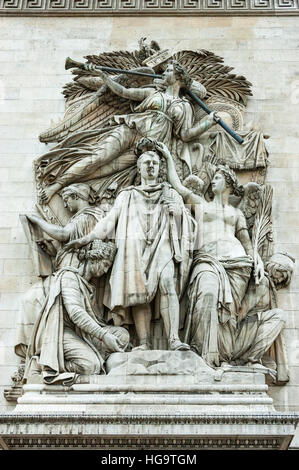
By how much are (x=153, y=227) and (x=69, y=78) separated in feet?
11.7

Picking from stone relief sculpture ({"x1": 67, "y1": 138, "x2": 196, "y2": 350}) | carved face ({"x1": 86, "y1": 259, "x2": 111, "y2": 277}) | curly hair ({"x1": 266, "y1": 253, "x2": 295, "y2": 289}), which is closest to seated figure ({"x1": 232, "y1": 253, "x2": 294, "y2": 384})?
curly hair ({"x1": 266, "y1": 253, "x2": 295, "y2": 289})

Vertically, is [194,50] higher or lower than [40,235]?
higher

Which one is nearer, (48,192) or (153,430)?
(153,430)

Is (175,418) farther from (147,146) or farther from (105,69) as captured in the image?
(105,69)

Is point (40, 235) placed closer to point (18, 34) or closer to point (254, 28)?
point (18, 34)

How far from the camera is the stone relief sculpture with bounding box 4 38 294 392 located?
11305 millimetres

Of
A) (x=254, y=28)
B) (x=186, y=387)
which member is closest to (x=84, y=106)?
(x=254, y=28)

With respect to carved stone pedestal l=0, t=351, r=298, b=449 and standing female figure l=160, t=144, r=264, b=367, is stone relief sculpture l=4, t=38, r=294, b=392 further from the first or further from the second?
carved stone pedestal l=0, t=351, r=298, b=449

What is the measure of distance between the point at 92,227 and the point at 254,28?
485cm

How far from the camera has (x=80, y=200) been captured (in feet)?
41.2

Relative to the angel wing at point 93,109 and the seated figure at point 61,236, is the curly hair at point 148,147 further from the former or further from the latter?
the angel wing at point 93,109

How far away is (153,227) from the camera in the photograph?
11.9 m

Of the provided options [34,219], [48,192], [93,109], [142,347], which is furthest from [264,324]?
[93,109]

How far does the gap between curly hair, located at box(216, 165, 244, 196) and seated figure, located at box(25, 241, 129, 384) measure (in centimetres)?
225
